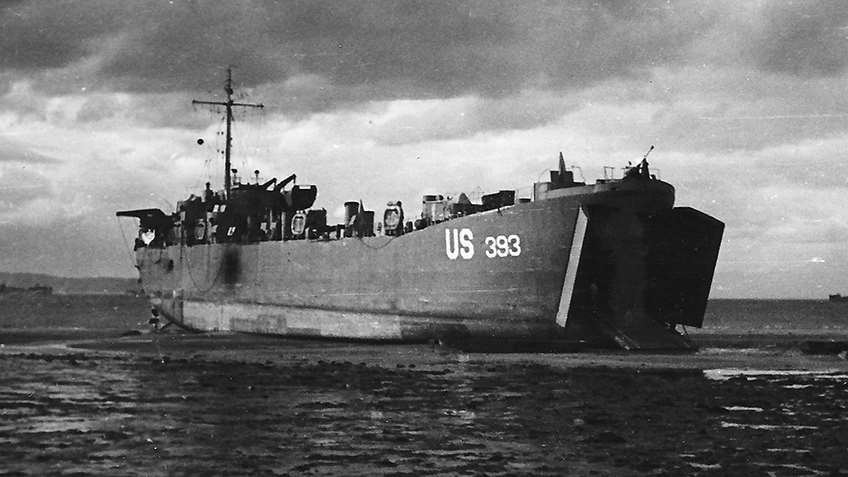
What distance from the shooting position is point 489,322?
102 ft

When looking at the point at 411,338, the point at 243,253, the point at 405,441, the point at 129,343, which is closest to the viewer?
the point at 405,441

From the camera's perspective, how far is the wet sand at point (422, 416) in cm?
1145

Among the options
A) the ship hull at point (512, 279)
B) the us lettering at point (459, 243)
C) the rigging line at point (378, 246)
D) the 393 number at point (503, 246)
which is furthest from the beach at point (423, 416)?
the rigging line at point (378, 246)

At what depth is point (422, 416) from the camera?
606 inches

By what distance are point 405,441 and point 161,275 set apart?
4057cm

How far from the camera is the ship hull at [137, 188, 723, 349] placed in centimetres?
2936

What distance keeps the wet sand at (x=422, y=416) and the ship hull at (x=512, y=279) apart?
2979mm

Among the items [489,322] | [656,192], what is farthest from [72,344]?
[656,192]

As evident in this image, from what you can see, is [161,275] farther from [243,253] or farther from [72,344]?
[72,344]

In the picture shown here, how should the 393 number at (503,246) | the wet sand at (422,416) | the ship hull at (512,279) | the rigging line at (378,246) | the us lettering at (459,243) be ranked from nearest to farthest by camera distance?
the wet sand at (422,416) < the ship hull at (512,279) < the 393 number at (503,246) < the us lettering at (459,243) < the rigging line at (378,246)

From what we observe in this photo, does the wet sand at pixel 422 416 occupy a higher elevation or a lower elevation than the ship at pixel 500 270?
lower

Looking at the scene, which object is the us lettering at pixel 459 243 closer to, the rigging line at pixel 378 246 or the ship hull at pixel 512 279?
the ship hull at pixel 512 279

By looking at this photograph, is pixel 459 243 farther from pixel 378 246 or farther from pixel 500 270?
pixel 378 246

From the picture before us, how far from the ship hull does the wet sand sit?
2.98 metres
